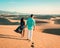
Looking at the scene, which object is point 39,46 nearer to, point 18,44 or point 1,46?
point 18,44

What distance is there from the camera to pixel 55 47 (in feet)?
42.4

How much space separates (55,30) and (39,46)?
1776 centimetres

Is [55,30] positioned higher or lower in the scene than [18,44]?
lower

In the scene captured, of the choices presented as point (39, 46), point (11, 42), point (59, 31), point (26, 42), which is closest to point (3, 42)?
point (11, 42)

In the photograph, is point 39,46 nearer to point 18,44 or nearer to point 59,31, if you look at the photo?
point 18,44

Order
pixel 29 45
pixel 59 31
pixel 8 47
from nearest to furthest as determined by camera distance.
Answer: pixel 8 47
pixel 29 45
pixel 59 31

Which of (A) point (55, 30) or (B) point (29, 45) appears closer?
(B) point (29, 45)

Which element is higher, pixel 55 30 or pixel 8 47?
pixel 8 47

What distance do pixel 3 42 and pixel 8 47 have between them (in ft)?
4.17

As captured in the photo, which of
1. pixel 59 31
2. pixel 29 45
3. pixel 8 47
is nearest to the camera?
pixel 8 47

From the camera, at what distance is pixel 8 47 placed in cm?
1185

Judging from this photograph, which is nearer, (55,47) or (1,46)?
(1,46)

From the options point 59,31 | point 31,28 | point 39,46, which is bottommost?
point 59,31

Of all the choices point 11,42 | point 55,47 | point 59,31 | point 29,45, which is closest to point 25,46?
point 29,45
